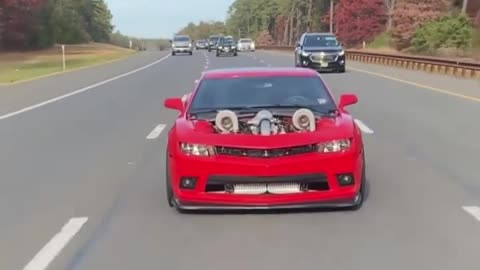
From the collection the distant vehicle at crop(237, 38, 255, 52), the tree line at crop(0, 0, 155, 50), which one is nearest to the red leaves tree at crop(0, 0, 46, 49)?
the tree line at crop(0, 0, 155, 50)

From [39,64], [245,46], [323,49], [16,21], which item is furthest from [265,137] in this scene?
[16,21]

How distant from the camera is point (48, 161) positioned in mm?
10828

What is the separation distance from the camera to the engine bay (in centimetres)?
760

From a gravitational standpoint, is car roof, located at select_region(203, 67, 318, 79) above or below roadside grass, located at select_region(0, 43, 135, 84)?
above

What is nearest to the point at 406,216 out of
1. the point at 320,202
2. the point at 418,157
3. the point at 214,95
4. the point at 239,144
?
the point at 320,202

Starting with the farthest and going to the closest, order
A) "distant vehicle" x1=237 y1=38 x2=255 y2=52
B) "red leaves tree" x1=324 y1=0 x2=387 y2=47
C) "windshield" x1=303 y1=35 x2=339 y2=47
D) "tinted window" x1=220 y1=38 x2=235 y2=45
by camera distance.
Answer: "red leaves tree" x1=324 y1=0 x2=387 y2=47 → "distant vehicle" x1=237 y1=38 x2=255 y2=52 → "tinted window" x1=220 y1=38 x2=235 y2=45 → "windshield" x1=303 y1=35 x2=339 y2=47

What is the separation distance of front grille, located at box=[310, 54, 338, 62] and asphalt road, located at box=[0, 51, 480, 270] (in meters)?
20.2

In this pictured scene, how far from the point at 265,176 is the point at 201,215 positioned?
2.65 ft

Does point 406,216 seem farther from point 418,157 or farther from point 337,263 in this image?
point 418,157

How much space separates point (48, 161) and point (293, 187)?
4.66 meters

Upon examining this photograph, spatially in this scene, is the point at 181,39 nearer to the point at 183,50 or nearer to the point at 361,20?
the point at 183,50

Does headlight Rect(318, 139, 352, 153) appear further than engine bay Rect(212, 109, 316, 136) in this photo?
No

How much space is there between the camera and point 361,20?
305ft

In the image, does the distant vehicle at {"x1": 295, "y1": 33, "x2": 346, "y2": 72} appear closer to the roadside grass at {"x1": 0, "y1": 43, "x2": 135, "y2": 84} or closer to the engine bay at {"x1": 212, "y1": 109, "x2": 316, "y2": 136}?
the roadside grass at {"x1": 0, "y1": 43, "x2": 135, "y2": 84}
